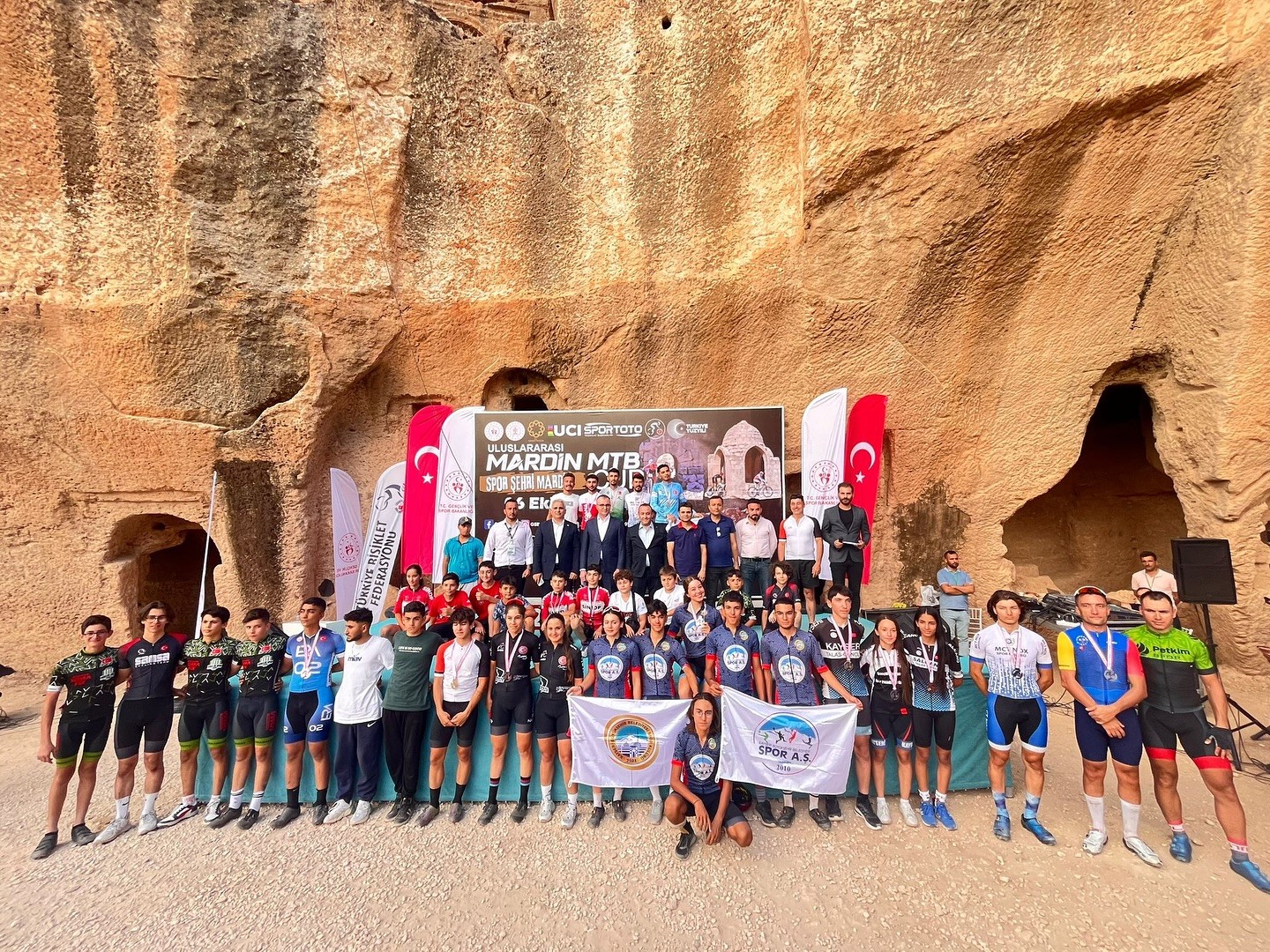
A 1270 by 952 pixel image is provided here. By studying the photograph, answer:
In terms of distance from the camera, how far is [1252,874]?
3475 millimetres

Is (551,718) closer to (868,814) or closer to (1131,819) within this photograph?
(868,814)

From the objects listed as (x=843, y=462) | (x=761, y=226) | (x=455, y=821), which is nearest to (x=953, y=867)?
(x=455, y=821)

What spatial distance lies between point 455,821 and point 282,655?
205 centimetres

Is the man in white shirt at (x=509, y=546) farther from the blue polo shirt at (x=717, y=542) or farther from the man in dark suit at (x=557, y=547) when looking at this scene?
the blue polo shirt at (x=717, y=542)

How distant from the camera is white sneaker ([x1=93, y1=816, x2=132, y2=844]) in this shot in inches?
164

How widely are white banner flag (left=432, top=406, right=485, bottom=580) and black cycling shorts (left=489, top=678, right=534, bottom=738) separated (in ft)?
12.6

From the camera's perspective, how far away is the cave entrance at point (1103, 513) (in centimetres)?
994

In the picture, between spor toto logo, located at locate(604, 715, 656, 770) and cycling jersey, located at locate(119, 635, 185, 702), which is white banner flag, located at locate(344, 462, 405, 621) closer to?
cycling jersey, located at locate(119, 635, 185, 702)

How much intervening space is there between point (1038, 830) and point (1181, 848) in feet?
2.82

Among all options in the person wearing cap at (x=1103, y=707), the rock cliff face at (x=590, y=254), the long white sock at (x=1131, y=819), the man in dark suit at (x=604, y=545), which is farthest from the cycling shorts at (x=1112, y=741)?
the man in dark suit at (x=604, y=545)

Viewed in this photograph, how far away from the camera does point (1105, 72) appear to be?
627 centimetres

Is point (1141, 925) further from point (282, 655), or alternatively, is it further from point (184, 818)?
point (184, 818)

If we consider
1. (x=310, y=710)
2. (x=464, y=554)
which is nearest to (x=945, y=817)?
(x=310, y=710)

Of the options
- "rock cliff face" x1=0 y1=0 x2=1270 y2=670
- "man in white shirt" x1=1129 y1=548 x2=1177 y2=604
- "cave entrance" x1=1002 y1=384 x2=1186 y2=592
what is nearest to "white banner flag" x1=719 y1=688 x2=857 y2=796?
"rock cliff face" x1=0 y1=0 x2=1270 y2=670
